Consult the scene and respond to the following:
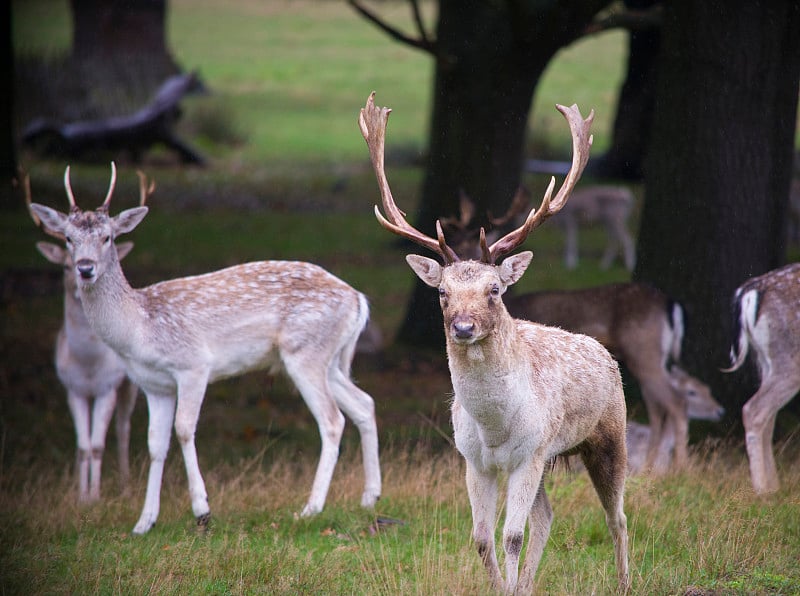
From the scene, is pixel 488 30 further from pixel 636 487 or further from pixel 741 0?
pixel 636 487

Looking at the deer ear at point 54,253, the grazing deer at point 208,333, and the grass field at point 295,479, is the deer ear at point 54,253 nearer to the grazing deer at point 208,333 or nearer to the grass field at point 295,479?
the grazing deer at point 208,333

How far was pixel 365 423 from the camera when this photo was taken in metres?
6.73

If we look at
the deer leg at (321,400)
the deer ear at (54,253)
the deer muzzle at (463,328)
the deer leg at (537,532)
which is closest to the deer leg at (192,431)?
the deer leg at (321,400)

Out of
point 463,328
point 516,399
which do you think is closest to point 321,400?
point 516,399

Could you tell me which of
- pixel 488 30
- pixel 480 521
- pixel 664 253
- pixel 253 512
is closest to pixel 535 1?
pixel 488 30

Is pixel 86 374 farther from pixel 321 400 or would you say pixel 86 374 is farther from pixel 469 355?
pixel 469 355

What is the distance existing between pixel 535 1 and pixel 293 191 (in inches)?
403

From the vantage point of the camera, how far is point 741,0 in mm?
7723

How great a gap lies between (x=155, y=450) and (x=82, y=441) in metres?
1.08

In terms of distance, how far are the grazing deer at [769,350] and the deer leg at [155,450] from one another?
339cm

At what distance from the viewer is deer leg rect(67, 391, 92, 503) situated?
699 cm

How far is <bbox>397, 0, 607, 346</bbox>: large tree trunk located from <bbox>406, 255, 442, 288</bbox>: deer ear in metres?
5.37

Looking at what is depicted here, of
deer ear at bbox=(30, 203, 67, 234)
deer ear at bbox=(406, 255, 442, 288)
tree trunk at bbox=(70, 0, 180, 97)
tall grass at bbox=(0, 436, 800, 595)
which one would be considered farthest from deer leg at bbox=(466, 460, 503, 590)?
tree trunk at bbox=(70, 0, 180, 97)

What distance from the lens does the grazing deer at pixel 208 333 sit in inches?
245
